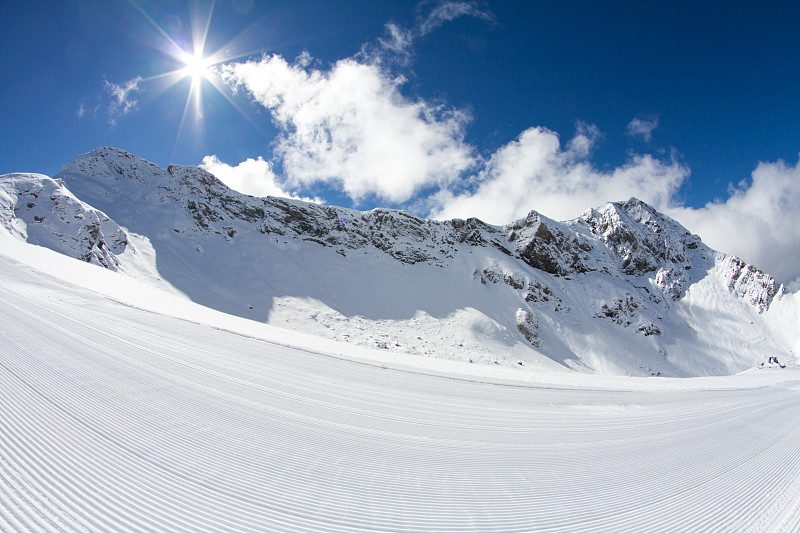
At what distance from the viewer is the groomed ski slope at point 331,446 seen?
1.93m

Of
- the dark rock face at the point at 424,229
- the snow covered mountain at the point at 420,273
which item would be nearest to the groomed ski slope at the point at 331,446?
the snow covered mountain at the point at 420,273

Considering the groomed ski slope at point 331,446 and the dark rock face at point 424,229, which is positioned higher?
the dark rock face at point 424,229

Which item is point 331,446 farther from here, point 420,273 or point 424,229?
point 424,229

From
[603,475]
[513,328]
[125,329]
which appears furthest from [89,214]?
[513,328]

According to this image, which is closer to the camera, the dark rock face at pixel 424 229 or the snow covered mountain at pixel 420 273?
the snow covered mountain at pixel 420 273

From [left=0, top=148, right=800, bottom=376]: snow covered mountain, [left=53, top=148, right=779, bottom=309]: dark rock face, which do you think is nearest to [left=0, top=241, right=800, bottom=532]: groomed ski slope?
[left=0, top=148, right=800, bottom=376]: snow covered mountain

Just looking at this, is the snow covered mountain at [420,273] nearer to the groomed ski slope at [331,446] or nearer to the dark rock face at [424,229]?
the dark rock face at [424,229]

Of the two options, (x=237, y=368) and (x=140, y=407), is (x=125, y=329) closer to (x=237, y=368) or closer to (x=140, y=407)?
(x=237, y=368)

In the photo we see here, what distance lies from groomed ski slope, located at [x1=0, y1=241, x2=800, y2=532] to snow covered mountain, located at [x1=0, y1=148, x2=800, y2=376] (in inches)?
439

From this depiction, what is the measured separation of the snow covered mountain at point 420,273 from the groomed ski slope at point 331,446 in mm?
11159

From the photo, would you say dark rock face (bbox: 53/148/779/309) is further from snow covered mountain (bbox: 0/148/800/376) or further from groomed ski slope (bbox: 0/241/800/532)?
groomed ski slope (bbox: 0/241/800/532)

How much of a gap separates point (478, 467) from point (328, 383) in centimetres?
226

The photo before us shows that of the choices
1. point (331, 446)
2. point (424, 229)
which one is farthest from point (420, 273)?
point (331, 446)

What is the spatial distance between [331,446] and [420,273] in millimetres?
31494
